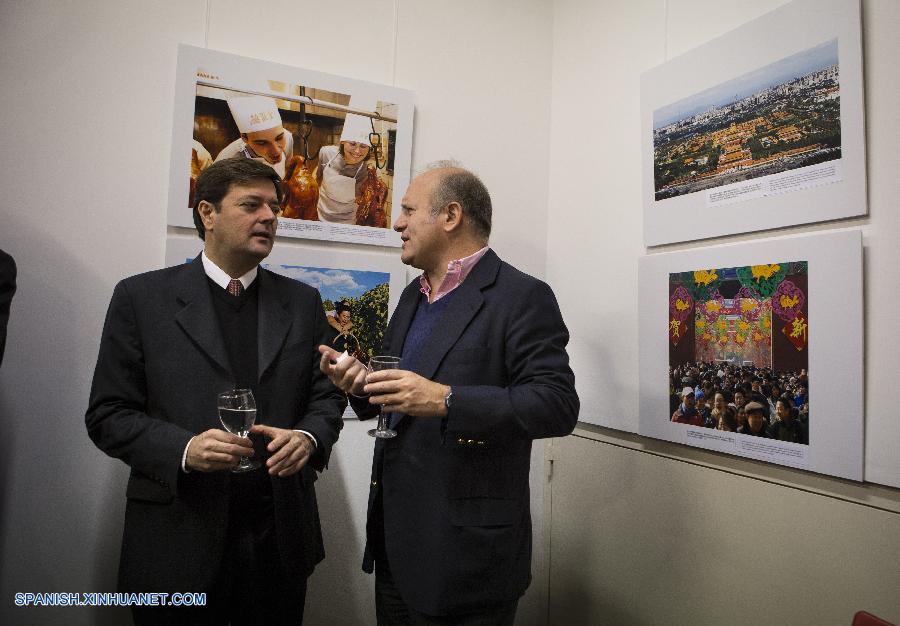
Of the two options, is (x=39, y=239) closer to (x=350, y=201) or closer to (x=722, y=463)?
(x=350, y=201)

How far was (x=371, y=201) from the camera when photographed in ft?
8.77

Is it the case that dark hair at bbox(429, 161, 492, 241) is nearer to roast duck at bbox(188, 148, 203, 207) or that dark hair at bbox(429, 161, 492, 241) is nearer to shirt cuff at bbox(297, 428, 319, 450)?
shirt cuff at bbox(297, 428, 319, 450)

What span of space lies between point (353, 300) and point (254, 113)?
36.6 inches

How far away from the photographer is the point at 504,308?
5.74 ft

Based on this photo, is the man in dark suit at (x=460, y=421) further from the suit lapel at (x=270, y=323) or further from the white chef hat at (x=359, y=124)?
the white chef hat at (x=359, y=124)

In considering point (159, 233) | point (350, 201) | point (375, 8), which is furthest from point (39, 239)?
point (375, 8)

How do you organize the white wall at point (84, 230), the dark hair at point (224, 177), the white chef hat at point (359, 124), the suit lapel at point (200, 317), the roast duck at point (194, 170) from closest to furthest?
the suit lapel at point (200, 317) < the dark hair at point (224, 177) < the white wall at point (84, 230) < the roast duck at point (194, 170) < the white chef hat at point (359, 124)

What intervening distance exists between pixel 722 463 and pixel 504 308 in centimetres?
104

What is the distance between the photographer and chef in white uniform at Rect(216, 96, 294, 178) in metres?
2.43

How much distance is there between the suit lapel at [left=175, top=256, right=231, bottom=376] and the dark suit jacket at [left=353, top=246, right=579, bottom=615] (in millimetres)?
601

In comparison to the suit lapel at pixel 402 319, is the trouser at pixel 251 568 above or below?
below

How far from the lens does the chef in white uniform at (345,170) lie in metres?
2.59

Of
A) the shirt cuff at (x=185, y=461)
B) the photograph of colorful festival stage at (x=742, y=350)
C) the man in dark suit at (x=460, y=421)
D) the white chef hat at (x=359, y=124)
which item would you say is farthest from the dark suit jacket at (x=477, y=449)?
the white chef hat at (x=359, y=124)

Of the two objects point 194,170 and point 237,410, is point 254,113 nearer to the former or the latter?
point 194,170
